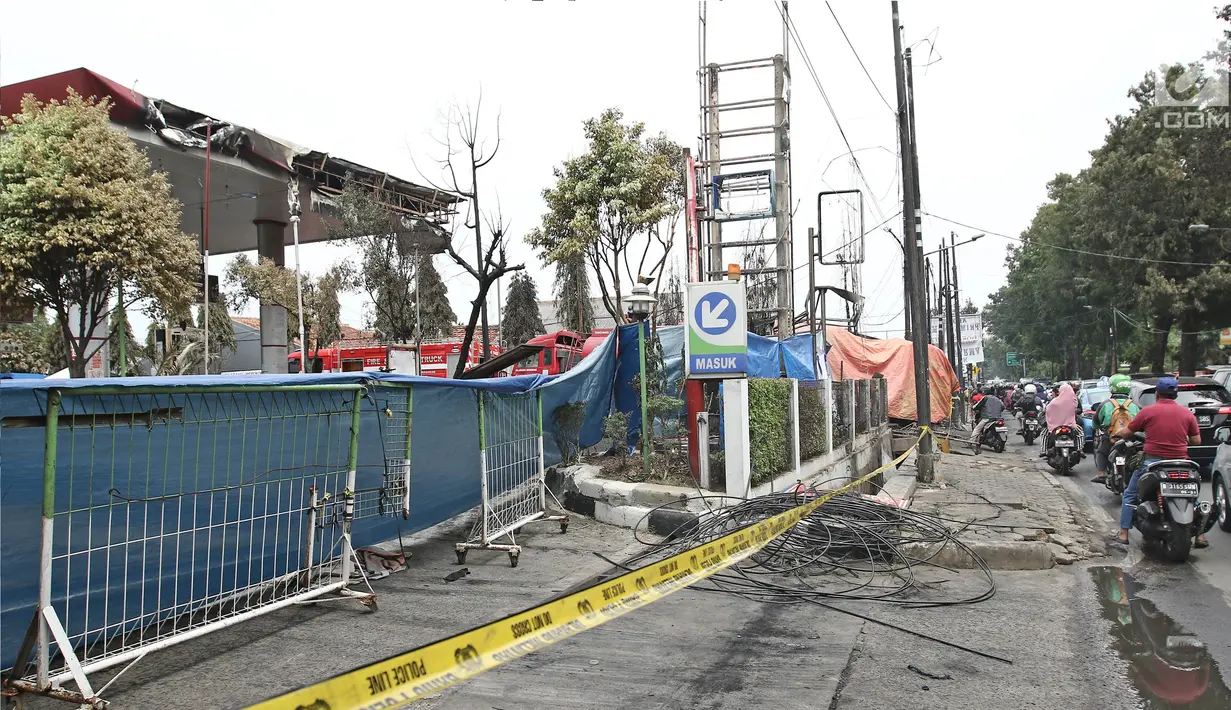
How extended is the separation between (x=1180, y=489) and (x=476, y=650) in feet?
22.2

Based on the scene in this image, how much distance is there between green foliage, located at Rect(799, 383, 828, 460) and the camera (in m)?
11.3

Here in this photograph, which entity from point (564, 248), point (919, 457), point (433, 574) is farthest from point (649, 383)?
point (564, 248)

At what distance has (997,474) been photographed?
14.8m

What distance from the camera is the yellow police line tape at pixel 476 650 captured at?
2.34 m

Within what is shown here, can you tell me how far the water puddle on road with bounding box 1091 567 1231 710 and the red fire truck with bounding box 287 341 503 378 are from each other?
69.1 ft

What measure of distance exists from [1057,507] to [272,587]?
9.67 meters

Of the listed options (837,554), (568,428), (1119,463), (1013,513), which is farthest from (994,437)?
(837,554)

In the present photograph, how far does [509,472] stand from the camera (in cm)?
807

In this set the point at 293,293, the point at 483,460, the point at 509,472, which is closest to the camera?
the point at 483,460

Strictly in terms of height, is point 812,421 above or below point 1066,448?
above

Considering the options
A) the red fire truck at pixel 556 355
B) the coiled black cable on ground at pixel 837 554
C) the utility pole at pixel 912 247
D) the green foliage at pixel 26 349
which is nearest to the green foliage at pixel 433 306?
the red fire truck at pixel 556 355

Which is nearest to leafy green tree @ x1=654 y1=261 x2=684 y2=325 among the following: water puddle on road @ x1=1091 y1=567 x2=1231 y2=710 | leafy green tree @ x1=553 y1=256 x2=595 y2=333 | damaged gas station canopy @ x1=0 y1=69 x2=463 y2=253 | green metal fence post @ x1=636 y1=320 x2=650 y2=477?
leafy green tree @ x1=553 y1=256 x2=595 y2=333

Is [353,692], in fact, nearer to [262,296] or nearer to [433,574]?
[433,574]

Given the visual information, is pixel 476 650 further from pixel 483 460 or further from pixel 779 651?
pixel 483 460
